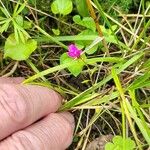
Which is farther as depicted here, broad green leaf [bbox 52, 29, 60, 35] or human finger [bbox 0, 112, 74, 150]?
broad green leaf [bbox 52, 29, 60, 35]

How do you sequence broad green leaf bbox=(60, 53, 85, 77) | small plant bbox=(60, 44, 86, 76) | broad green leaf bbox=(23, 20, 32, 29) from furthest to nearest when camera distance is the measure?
broad green leaf bbox=(23, 20, 32, 29), broad green leaf bbox=(60, 53, 85, 77), small plant bbox=(60, 44, 86, 76)

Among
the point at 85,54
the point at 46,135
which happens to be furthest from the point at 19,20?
the point at 46,135

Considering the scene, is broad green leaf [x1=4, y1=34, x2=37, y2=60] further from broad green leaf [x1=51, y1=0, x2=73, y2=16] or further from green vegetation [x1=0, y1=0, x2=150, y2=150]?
broad green leaf [x1=51, y1=0, x2=73, y2=16]

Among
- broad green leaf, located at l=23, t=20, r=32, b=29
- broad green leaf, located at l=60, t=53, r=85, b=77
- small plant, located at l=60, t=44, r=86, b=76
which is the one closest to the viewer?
small plant, located at l=60, t=44, r=86, b=76

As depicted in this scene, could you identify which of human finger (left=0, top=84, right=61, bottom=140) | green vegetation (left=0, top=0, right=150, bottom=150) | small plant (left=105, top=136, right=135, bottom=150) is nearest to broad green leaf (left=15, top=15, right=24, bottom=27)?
green vegetation (left=0, top=0, right=150, bottom=150)

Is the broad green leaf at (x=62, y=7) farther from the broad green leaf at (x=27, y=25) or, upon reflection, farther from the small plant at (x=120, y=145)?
the small plant at (x=120, y=145)

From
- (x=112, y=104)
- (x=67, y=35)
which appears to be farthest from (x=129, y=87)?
(x=67, y=35)
